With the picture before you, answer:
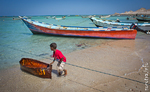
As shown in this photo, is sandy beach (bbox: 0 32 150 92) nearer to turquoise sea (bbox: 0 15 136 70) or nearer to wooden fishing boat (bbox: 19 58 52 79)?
wooden fishing boat (bbox: 19 58 52 79)

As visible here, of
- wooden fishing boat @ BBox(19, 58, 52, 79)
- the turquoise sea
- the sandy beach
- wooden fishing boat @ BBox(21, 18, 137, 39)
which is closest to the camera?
the sandy beach

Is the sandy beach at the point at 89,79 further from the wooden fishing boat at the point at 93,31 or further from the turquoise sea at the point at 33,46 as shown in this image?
the wooden fishing boat at the point at 93,31

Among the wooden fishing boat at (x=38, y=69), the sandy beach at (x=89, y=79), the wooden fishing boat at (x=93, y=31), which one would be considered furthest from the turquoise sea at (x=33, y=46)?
the sandy beach at (x=89, y=79)

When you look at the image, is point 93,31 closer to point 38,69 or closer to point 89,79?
point 89,79

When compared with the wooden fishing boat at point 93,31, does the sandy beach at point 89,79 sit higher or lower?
lower

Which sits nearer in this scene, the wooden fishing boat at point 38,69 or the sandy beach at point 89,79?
A: the sandy beach at point 89,79

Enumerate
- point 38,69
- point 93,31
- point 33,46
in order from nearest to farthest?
point 38,69, point 33,46, point 93,31

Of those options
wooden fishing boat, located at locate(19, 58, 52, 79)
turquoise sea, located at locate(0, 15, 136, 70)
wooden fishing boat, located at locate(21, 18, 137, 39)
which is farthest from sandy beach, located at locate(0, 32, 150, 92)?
wooden fishing boat, located at locate(21, 18, 137, 39)

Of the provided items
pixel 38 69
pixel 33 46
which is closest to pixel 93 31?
pixel 33 46

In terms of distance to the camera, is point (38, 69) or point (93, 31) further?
point (93, 31)

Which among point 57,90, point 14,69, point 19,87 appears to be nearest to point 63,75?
point 57,90

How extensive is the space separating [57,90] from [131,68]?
270cm

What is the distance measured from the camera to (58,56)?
298 cm

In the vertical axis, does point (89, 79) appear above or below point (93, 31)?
below
